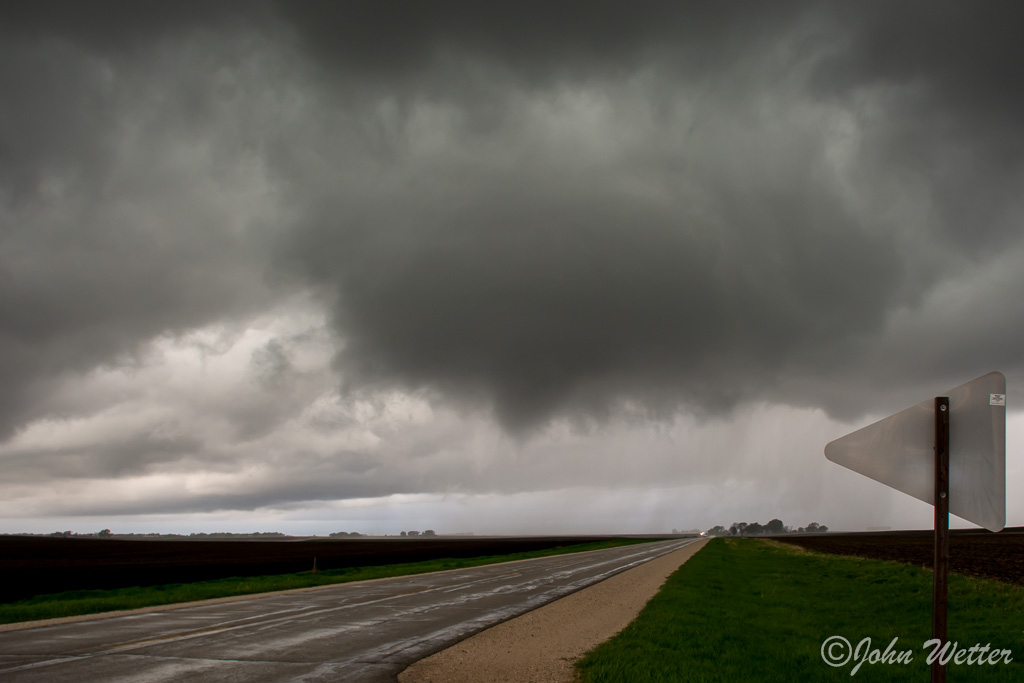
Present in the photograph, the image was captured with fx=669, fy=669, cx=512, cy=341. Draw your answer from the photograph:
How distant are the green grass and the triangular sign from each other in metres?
6.16

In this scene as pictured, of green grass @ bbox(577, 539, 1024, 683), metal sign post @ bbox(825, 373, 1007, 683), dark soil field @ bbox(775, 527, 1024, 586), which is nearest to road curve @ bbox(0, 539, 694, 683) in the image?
green grass @ bbox(577, 539, 1024, 683)

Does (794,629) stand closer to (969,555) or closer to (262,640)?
(262,640)

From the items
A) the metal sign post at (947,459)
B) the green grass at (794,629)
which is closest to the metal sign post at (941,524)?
the metal sign post at (947,459)

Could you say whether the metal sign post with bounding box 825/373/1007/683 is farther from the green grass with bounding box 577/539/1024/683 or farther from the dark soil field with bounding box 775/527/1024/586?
the dark soil field with bounding box 775/527/1024/586

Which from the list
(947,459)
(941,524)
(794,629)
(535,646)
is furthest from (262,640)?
(794,629)

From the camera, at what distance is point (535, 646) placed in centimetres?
1342

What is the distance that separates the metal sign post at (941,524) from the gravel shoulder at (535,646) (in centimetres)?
633

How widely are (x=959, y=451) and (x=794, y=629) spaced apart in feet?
47.9

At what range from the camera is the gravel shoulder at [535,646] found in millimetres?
10475

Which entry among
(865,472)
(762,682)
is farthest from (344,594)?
(865,472)

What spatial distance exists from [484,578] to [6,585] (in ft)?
84.2

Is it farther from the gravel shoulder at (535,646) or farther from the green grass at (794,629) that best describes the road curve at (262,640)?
the green grass at (794,629)

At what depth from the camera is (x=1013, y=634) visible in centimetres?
1504

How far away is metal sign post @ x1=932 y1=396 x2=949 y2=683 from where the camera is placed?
5.19m
